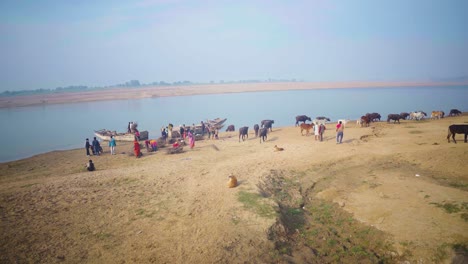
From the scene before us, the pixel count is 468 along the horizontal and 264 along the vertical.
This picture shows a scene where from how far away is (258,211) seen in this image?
29.4 ft

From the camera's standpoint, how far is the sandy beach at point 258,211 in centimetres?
711

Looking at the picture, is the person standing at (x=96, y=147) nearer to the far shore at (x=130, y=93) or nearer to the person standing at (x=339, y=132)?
the person standing at (x=339, y=132)

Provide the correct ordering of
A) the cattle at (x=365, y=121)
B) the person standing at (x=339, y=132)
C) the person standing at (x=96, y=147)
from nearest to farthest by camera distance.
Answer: the person standing at (x=339, y=132) < the person standing at (x=96, y=147) < the cattle at (x=365, y=121)

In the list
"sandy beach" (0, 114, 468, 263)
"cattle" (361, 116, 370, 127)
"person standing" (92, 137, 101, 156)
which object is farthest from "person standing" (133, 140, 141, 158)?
"cattle" (361, 116, 370, 127)

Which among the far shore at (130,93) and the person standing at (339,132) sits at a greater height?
the far shore at (130,93)

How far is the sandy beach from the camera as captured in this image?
7105 millimetres

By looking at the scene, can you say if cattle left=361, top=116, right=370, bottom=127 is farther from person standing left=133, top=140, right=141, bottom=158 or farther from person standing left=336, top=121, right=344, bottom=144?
person standing left=133, top=140, right=141, bottom=158

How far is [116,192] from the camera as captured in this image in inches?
442

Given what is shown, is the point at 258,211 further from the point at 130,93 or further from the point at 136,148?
the point at 130,93

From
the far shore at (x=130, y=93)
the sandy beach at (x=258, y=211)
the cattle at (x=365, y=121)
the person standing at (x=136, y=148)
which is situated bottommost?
the sandy beach at (x=258, y=211)

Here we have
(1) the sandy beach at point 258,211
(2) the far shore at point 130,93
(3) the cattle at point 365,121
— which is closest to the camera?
(1) the sandy beach at point 258,211

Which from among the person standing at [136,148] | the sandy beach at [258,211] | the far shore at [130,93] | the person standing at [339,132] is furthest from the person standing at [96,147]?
the far shore at [130,93]

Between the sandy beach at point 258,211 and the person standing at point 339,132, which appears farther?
the person standing at point 339,132

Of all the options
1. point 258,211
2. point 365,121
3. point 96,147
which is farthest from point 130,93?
point 258,211
